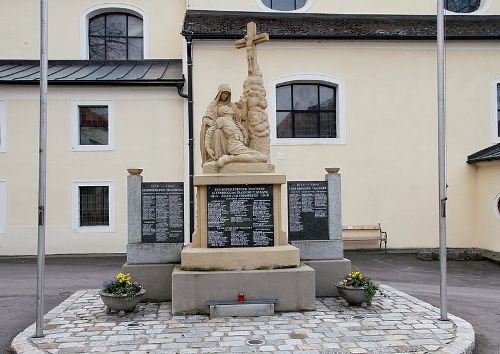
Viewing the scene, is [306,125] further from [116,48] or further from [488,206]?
[116,48]

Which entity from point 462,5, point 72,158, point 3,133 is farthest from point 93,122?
point 462,5

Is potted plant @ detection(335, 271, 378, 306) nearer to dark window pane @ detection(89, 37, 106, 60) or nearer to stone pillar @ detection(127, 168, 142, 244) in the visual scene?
stone pillar @ detection(127, 168, 142, 244)

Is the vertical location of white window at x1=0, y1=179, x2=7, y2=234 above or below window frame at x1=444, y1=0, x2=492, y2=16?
below

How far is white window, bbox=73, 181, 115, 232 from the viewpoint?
16953mm

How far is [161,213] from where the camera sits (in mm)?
9031

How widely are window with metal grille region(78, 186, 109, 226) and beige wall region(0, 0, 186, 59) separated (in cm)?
577

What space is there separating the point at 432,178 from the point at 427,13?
6.39 metres

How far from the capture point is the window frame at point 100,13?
63.8 ft

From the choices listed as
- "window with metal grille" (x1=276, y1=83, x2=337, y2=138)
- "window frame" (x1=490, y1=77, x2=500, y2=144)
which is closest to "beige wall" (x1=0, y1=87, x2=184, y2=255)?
"window with metal grille" (x1=276, y1=83, x2=337, y2=138)

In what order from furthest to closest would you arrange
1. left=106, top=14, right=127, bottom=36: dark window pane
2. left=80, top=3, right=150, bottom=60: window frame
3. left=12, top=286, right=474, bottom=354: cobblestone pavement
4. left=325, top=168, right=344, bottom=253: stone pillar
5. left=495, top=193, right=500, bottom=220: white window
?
1. left=106, top=14, right=127, bottom=36: dark window pane
2. left=80, top=3, right=150, bottom=60: window frame
3. left=495, top=193, right=500, bottom=220: white window
4. left=325, top=168, right=344, bottom=253: stone pillar
5. left=12, top=286, right=474, bottom=354: cobblestone pavement

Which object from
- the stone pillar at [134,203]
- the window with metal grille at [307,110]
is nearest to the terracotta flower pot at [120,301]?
the stone pillar at [134,203]

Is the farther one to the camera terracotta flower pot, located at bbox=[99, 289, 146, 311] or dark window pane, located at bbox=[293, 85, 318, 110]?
dark window pane, located at bbox=[293, 85, 318, 110]

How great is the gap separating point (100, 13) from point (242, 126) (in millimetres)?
13448

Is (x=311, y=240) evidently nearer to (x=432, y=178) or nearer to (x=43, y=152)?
(x=43, y=152)
